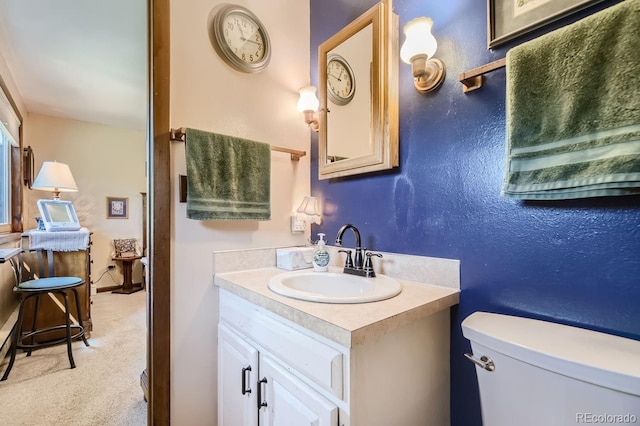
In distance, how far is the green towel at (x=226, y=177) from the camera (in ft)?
3.92

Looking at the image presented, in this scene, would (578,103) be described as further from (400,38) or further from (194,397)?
(194,397)

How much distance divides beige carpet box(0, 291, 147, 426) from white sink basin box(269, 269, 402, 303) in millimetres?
1195

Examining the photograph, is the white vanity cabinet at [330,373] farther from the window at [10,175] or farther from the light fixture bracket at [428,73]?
the window at [10,175]

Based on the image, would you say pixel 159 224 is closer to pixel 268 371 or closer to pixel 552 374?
pixel 268 371

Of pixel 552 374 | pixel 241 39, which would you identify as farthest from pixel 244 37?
pixel 552 374

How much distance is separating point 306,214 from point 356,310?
32.5 inches

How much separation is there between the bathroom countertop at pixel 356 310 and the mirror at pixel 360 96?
0.55m

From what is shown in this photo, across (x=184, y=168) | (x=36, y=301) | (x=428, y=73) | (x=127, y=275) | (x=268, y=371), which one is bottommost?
(x=127, y=275)

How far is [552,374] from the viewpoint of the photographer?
62cm

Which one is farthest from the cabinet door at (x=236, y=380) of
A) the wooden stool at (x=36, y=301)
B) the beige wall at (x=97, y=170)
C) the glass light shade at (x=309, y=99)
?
the beige wall at (x=97, y=170)

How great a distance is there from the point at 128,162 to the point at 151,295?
3818mm

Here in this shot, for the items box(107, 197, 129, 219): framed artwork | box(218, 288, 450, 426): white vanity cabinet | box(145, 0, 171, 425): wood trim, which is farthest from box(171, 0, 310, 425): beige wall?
box(107, 197, 129, 219): framed artwork

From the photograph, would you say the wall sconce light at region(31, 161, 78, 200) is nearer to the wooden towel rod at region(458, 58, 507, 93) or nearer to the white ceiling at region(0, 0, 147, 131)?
the white ceiling at region(0, 0, 147, 131)

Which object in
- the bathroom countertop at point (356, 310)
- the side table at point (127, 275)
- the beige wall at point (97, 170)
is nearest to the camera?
the bathroom countertop at point (356, 310)
